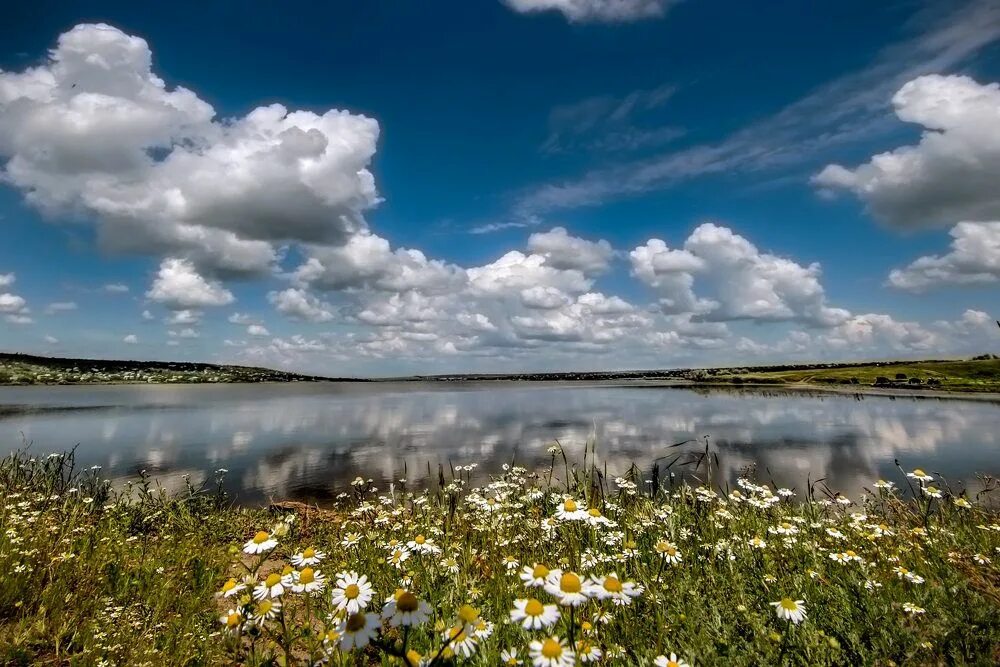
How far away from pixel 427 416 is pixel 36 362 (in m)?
199

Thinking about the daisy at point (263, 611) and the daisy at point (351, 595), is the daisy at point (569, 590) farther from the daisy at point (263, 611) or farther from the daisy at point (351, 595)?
the daisy at point (263, 611)

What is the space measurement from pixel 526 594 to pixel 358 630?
9.08 feet

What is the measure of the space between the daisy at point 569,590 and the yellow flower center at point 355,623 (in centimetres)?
111

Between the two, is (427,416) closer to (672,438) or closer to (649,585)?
(672,438)

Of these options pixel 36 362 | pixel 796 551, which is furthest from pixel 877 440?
pixel 36 362

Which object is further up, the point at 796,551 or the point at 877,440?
the point at 796,551

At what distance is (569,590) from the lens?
274cm

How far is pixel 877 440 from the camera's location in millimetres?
26703

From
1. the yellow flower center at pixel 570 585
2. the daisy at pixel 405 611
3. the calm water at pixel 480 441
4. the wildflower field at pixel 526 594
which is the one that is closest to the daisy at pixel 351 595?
the wildflower field at pixel 526 594

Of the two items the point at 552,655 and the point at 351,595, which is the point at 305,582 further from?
the point at 552,655

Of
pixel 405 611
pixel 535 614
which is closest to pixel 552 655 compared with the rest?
pixel 535 614

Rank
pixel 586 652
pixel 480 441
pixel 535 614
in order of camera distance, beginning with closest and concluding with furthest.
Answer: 1. pixel 535 614
2. pixel 586 652
3. pixel 480 441

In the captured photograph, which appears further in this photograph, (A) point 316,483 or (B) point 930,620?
(A) point 316,483

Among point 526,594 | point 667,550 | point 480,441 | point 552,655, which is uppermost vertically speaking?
point 552,655
